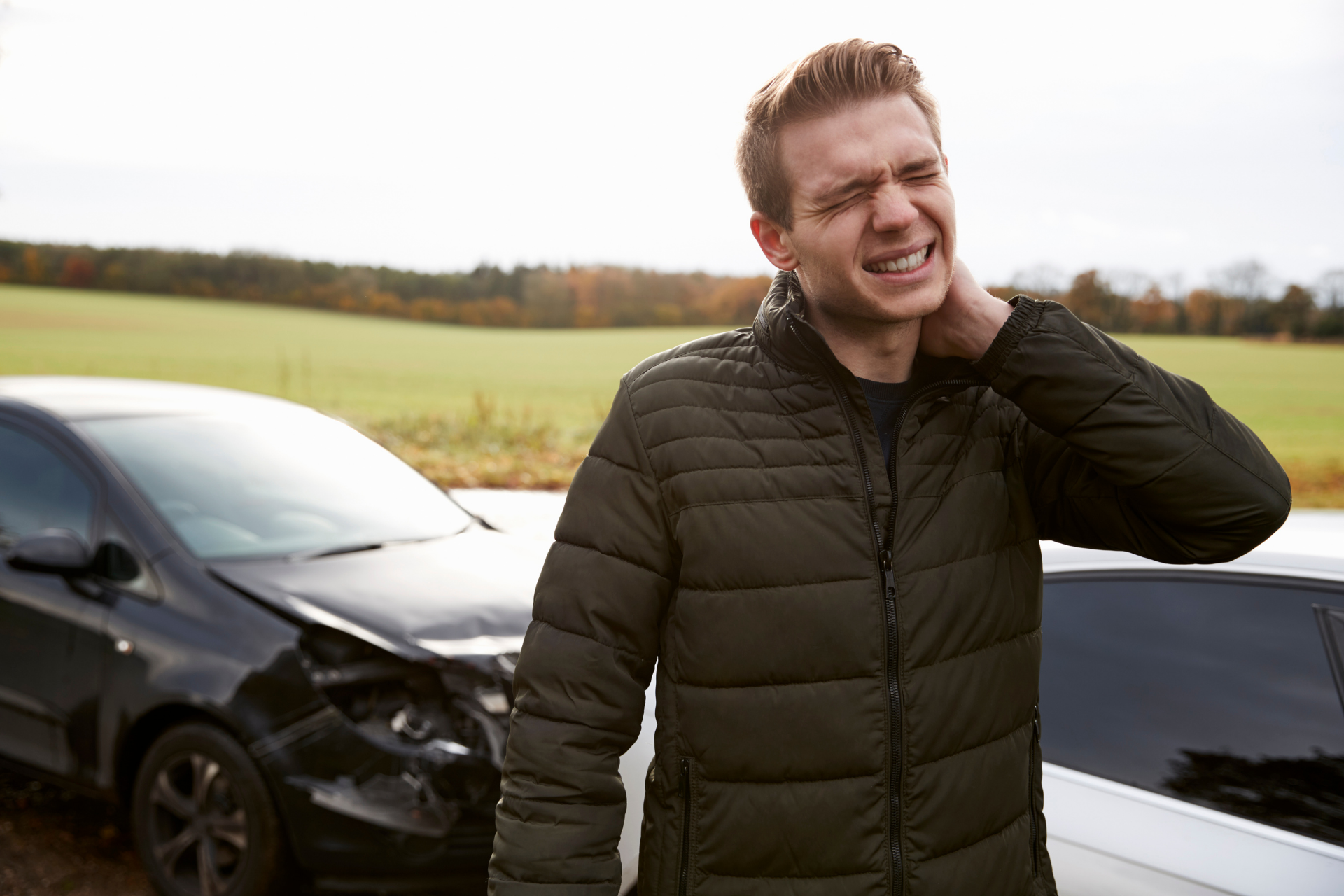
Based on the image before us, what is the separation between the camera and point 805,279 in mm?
1646

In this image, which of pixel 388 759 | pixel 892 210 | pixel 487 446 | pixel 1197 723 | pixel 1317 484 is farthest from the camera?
pixel 487 446

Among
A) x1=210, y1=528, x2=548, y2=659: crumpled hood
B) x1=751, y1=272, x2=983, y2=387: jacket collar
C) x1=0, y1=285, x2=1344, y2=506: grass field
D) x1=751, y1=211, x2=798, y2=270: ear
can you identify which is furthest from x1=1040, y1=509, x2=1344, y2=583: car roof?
x1=0, y1=285, x2=1344, y2=506: grass field

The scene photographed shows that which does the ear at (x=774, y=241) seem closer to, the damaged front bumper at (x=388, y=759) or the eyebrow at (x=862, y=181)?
the eyebrow at (x=862, y=181)

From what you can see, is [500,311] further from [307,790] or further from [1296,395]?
[307,790]

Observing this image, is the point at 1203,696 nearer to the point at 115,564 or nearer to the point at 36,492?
the point at 115,564

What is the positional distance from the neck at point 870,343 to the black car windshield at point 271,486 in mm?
2601

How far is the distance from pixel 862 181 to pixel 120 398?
364 cm

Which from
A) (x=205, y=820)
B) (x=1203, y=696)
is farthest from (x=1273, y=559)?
(x=205, y=820)

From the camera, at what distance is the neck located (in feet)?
5.26

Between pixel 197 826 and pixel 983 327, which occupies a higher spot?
pixel 983 327

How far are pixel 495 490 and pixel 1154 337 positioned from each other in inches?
1216

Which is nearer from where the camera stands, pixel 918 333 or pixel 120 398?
pixel 918 333

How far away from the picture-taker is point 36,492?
12.3ft

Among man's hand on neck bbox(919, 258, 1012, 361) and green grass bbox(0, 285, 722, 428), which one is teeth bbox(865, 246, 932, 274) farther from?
green grass bbox(0, 285, 722, 428)
